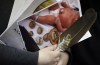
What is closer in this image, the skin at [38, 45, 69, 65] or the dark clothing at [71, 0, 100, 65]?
the skin at [38, 45, 69, 65]

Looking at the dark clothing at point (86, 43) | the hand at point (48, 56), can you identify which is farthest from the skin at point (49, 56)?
A: the dark clothing at point (86, 43)

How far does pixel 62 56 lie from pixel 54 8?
0.50ft

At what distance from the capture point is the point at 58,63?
66cm

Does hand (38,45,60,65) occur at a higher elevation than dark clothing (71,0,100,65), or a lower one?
higher

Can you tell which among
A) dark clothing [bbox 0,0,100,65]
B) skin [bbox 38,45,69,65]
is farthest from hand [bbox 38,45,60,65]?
dark clothing [bbox 0,0,100,65]

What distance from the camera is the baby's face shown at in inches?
26.4

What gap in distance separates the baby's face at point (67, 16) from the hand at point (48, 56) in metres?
0.09

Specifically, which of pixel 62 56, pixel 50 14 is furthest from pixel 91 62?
pixel 50 14

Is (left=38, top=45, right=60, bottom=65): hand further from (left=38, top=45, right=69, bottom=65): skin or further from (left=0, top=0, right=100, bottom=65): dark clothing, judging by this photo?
(left=0, top=0, right=100, bottom=65): dark clothing

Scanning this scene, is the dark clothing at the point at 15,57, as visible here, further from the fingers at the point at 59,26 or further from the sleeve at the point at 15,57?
the fingers at the point at 59,26

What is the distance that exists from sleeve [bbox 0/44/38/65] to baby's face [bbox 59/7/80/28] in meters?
0.14

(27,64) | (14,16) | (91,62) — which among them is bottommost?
(91,62)

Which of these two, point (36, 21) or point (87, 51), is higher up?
point (36, 21)

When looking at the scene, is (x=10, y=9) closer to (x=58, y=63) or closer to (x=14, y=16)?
(x=14, y=16)
